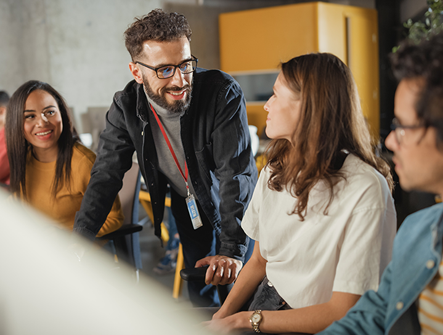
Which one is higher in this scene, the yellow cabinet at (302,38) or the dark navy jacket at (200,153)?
the yellow cabinet at (302,38)

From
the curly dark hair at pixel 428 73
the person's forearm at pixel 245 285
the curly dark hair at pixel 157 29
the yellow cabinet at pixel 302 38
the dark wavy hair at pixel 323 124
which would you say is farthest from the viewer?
the yellow cabinet at pixel 302 38

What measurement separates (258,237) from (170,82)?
27.1 inches

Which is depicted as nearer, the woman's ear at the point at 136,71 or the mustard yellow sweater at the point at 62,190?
the woman's ear at the point at 136,71

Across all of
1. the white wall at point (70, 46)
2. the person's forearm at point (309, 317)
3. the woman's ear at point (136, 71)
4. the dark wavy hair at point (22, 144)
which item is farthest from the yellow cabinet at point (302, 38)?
the person's forearm at point (309, 317)

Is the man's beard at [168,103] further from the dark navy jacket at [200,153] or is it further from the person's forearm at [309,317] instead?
the person's forearm at [309,317]

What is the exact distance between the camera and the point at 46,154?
2.05 m

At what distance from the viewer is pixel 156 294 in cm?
293

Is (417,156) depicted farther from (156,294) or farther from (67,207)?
(156,294)

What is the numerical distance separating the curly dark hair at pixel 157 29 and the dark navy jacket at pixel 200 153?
8.4 inches

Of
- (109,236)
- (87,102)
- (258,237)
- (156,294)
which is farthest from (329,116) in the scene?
(87,102)

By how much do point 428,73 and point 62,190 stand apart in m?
1.73

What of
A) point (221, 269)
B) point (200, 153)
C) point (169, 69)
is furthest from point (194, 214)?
point (169, 69)

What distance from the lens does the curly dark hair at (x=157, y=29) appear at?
150 centimetres

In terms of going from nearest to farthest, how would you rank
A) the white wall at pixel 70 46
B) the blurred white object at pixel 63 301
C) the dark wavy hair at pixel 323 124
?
1. the blurred white object at pixel 63 301
2. the dark wavy hair at pixel 323 124
3. the white wall at pixel 70 46
